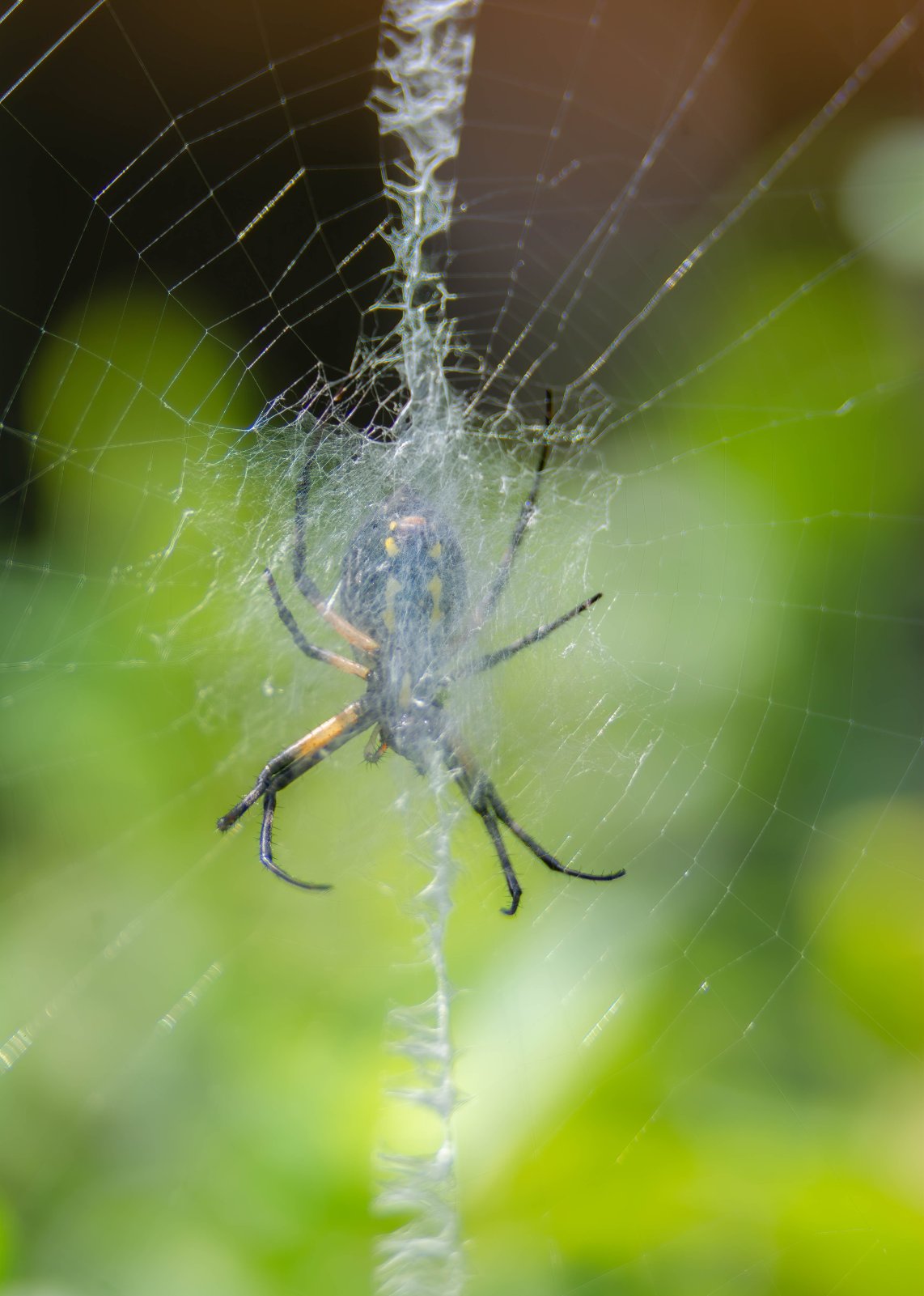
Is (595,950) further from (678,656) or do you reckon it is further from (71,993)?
(71,993)

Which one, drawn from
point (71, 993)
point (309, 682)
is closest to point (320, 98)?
point (309, 682)

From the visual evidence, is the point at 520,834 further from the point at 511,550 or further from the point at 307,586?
the point at 307,586

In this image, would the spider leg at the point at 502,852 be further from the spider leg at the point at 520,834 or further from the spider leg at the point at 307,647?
the spider leg at the point at 307,647

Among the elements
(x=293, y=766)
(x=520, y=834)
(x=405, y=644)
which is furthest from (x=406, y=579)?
(x=520, y=834)

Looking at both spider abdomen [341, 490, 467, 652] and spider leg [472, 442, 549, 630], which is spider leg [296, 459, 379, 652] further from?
spider leg [472, 442, 549, 630]

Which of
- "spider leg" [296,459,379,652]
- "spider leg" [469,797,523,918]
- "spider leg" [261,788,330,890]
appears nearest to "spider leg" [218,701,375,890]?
"spider leg" [261,788,330,890]
